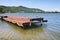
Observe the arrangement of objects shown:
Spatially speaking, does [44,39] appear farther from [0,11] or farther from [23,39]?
[0,11]

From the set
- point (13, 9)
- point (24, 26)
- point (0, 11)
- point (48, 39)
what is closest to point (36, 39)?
point (48, 39)

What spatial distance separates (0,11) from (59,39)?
95.9 metres

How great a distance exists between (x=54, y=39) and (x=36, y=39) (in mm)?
1341

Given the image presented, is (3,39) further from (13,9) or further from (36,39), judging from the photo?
(13,9)

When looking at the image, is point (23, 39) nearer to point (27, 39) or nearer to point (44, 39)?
point (27, 39)

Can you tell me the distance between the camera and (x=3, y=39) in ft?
30.9

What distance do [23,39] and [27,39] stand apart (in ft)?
1.00

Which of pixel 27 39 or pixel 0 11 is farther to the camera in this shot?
pixel 0 11

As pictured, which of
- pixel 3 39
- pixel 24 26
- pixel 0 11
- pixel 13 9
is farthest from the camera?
pixel 13 9

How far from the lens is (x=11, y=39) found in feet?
31.3

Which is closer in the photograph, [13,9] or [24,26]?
[24,26]

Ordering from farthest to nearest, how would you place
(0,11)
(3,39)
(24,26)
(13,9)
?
(13,9), (0,11), (24,26), (3,39)

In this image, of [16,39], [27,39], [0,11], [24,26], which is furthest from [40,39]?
[0,11]

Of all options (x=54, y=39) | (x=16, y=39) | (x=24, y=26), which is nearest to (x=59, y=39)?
(x=54, y=39)
